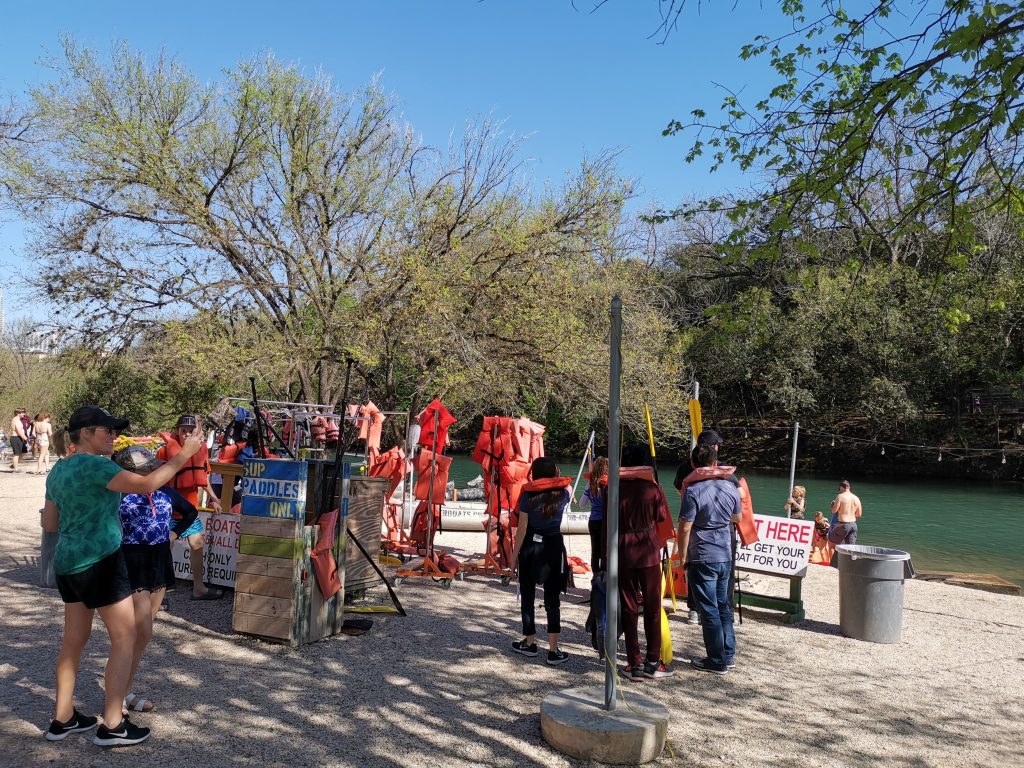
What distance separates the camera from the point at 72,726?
4.09m

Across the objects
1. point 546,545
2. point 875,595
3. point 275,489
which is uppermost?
point 275,489

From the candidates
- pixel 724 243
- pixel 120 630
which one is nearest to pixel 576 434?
pixel 724 243

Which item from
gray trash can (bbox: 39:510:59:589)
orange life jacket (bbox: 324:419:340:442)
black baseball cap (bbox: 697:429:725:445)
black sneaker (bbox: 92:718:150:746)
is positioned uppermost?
black baseball cap (bbox: 697:429:725:445)

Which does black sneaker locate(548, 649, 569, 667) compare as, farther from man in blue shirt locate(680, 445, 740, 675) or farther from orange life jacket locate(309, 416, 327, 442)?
orange life jacket locate(309, 416, 327, 442)

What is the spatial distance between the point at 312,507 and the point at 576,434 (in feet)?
131

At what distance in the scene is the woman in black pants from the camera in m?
6.04

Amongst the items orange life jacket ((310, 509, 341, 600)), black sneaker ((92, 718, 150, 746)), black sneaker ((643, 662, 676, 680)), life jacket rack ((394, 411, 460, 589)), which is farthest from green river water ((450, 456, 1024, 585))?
black sneaker ((92, 718, 150, 746))

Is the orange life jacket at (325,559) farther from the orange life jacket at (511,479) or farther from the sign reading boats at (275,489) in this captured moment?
the orange life jacket at (511,479)

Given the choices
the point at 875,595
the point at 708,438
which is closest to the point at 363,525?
the point at 708,438

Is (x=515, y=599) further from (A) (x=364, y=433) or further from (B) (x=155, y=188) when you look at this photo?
(B) (x=155, y=188)

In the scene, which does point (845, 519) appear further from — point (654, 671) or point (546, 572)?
point (546, 572)

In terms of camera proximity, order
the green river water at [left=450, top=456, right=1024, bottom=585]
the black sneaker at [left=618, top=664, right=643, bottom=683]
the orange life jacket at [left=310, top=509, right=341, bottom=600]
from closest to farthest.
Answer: the black sneaker at [left=618, top=664, right=643, bottom=683] → the orange life jacket at [left=310, top=509, right=341, bottom=600] → the green river water at [left=450, top=456, right=1024, bottom=585]

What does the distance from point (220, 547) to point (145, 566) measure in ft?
11.5

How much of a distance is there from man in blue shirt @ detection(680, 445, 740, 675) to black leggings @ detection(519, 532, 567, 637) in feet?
3.26
